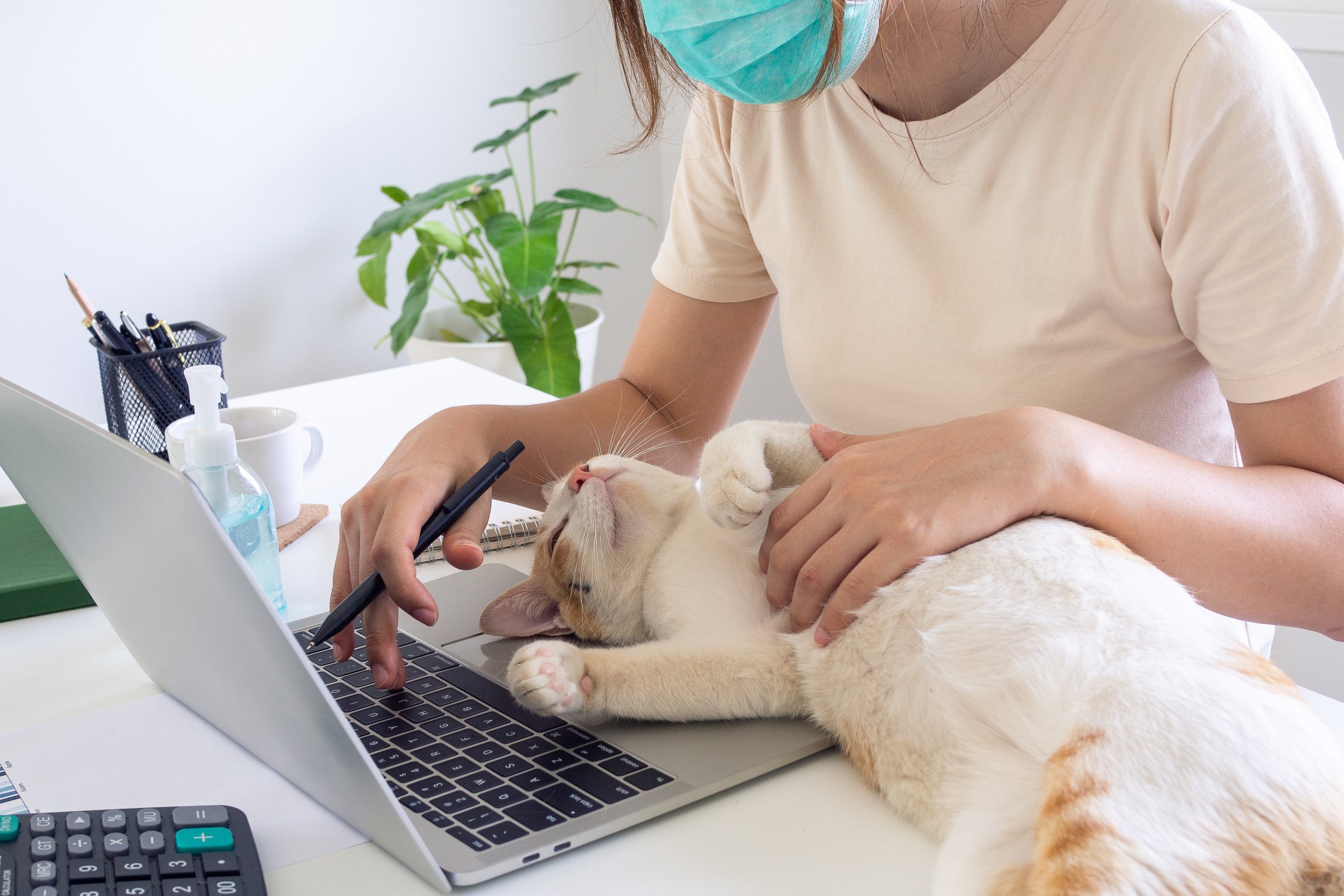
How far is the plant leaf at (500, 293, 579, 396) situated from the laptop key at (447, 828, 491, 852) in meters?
1.95

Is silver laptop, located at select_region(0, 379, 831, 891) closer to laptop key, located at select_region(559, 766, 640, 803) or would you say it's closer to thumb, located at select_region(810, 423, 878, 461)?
laptop key, located at select_region(559, 766, 640, 803)

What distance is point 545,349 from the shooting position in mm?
2602

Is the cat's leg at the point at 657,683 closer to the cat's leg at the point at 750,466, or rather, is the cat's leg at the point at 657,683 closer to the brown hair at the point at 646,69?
the cat's leg at the point at 750,466

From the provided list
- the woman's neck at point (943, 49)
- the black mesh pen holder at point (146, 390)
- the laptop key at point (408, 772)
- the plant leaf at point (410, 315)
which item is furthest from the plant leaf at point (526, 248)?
the laptop key at point (408, 772)

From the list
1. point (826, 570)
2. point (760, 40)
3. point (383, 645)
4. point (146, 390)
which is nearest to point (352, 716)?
point (383, 645)

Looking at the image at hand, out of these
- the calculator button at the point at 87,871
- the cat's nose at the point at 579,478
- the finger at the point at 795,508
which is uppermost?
the finger at the point at 795,508

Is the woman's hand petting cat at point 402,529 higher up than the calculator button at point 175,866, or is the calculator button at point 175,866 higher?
the woman's hand petting cat at point 402,529

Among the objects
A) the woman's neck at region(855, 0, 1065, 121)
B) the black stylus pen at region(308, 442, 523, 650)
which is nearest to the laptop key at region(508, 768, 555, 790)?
the black stylus pen at region(308, 442, 523, 650)

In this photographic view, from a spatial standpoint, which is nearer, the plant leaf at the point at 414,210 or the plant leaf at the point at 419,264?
the plant leaf at the point at 414,210

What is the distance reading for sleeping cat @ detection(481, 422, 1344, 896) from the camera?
1.89 ft

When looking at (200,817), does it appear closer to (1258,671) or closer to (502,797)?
(502,797)

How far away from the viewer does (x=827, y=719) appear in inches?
30.4

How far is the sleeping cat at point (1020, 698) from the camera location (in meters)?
0.58

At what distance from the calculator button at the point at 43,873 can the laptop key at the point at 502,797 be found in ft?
0.79
